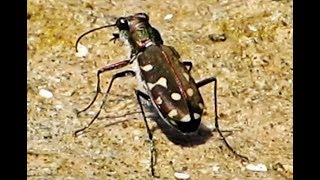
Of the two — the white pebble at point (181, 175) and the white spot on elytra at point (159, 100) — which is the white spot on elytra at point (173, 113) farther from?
the white pebble at point (181, 175)

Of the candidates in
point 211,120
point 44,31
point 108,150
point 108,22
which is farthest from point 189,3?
point 108,150

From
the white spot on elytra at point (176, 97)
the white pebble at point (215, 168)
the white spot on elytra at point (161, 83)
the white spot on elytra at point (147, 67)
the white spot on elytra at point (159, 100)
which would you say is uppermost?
the white spot on elytra at point (147, 67)

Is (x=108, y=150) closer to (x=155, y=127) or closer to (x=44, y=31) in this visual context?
(x=155, y=127)

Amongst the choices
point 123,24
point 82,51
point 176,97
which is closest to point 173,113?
point 176,97

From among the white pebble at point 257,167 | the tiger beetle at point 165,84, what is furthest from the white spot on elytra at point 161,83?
the white pebble at point 257,167

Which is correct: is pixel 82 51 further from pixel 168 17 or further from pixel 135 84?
pixel 168 17
